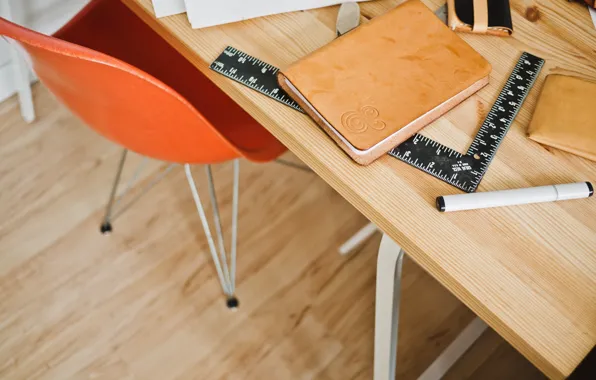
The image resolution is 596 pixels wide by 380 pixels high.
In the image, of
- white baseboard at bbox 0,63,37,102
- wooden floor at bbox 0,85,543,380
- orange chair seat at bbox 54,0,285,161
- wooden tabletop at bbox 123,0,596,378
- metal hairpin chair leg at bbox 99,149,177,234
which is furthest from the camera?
white baseboard at bbox 0,63,37,102

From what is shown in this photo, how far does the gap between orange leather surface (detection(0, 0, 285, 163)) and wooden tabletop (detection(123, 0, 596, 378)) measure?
11cm

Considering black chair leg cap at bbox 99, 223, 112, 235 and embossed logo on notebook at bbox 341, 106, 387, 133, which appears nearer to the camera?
embossed logo on notebook at bbox 341, 106, 387, 133

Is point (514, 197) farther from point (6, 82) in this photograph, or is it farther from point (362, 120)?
point (6, 82)

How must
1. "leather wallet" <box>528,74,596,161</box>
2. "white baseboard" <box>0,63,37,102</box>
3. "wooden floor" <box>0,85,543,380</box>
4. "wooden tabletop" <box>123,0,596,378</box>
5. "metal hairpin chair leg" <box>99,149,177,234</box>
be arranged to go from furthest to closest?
"white baseboard" <box>0,63,37,102</box>
"metal hairpin chair leg" <box>99,149,177,234</box>
"wooden floor" <box>0,85,543,380</box>
"leather wallet" <box>528,74,596,161</box>
"wooden tabletop" <box>123,0,596,378</box>

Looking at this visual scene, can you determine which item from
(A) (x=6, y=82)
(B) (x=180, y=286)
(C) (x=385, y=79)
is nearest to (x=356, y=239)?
(B) (x=180, y=286)

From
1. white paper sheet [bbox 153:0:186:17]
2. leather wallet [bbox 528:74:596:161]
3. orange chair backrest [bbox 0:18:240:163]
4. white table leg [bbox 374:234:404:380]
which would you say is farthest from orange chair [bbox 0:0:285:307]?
leather wallet [bbox 528:74:596:161]

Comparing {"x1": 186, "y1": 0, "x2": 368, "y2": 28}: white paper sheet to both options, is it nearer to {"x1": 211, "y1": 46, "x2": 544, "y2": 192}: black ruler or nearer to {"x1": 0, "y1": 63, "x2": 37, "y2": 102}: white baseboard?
{"x1": 211, "y1": 46, "x2": 544, "y2": 192}: black ruler

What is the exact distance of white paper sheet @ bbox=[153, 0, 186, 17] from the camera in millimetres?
892

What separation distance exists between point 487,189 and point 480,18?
0.30 meters

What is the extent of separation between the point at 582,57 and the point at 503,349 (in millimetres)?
814

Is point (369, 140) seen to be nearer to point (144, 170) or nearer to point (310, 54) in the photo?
point (310, 54)

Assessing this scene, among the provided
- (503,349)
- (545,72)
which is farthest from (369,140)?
(503,349)

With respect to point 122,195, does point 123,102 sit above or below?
above

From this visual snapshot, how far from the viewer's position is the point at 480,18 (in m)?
0.91
